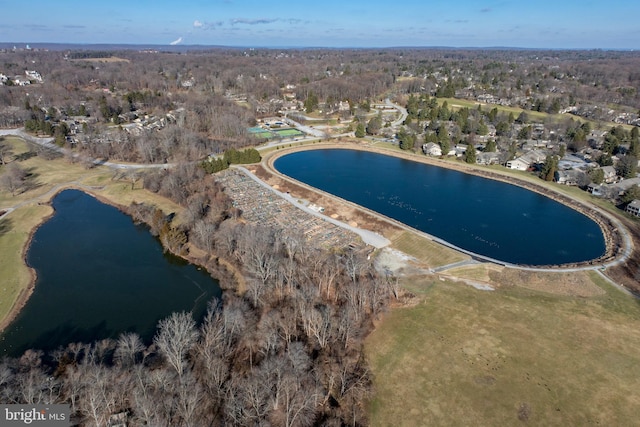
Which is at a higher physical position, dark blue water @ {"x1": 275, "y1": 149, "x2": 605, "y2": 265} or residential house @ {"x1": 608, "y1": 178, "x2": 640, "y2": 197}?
residential house @ {"x1": 608, "y1": 178, "x2": 640, "y2": 197}

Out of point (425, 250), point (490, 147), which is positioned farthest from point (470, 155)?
point (425, 250)

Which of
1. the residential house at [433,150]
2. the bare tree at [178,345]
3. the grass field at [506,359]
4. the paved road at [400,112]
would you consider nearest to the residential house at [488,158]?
the residential house at [433,150]

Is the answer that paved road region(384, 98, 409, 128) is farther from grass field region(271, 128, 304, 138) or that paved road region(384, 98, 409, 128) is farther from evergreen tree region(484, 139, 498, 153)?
evergreen tree region(484, 139, 498, 153)

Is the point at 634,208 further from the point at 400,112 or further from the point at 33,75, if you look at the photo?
the point at 33,75

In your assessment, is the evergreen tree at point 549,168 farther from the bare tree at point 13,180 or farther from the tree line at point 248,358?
the bare tree at point 13,180

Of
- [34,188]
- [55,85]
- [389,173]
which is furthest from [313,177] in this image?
[55,85]

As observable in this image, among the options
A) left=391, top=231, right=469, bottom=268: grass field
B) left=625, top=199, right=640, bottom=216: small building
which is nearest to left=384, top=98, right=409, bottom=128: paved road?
left=625, top=199, right=640, bottom=216: small building
